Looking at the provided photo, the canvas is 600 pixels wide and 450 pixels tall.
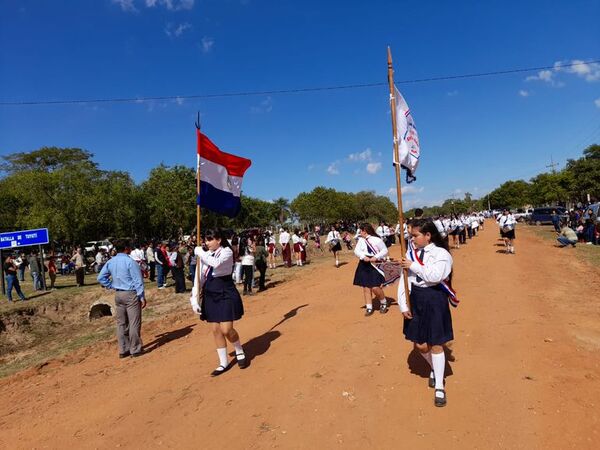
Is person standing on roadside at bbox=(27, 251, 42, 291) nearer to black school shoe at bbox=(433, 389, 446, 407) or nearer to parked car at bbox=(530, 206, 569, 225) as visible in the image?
black school shoe at bbox=(433, 389, 446, 407)

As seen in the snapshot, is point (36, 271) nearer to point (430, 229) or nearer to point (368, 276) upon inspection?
point (368, 276)

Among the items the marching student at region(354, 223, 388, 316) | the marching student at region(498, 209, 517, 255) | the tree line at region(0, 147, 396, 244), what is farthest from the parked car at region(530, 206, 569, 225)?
the marching student at region(354, 223, 388, 316)

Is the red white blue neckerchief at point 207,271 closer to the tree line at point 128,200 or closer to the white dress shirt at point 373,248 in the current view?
the white dress shirt at point 373,248

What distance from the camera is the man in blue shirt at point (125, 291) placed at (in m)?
7.02

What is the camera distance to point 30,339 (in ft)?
40.2

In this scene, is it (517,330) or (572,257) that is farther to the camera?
(572,257)

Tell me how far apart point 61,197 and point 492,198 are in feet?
362

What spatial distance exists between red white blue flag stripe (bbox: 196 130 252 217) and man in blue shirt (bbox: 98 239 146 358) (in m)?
2.06

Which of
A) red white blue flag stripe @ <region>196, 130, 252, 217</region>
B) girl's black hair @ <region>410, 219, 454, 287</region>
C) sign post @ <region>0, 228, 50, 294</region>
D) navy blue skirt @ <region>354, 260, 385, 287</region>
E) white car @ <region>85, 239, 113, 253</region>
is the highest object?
red white blue flag stripe @ <region>196, 130, 252, 217</region>

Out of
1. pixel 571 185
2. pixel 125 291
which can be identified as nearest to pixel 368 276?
pixel 125 291

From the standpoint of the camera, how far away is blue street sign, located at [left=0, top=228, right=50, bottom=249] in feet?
52.6

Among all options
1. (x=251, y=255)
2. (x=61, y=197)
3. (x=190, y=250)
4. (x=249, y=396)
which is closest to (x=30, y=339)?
(x=190, y=250)

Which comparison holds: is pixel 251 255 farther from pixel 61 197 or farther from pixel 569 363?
pixel 61 197

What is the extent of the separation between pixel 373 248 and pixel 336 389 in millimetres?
3475
